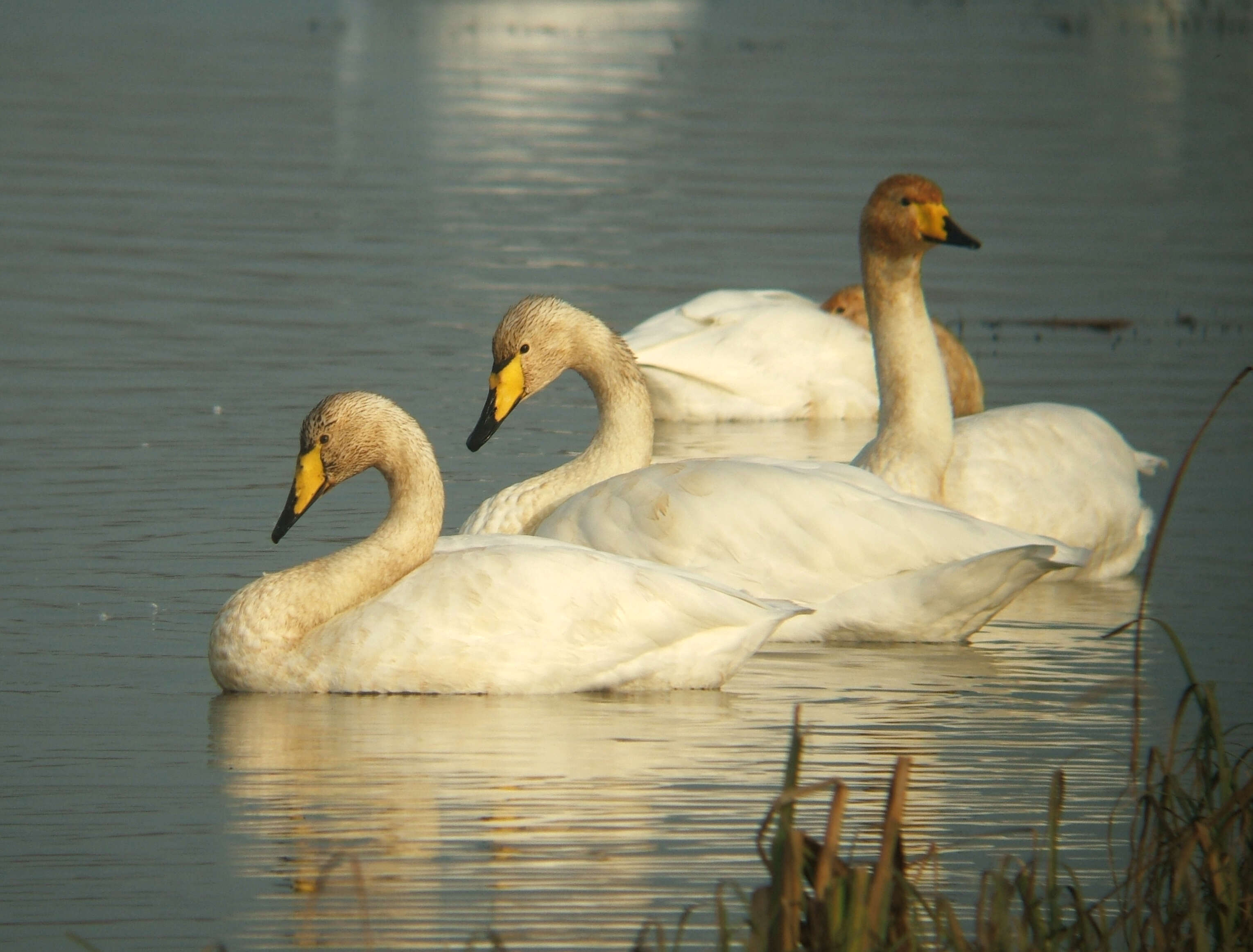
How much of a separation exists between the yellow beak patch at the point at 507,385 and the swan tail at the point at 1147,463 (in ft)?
8.41

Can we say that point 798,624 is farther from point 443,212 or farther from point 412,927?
point 443,212

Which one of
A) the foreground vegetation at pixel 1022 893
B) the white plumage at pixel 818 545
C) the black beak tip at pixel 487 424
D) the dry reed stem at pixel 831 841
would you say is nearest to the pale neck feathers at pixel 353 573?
the white plumage at pixel 818 545

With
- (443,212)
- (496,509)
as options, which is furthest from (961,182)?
(496,509)

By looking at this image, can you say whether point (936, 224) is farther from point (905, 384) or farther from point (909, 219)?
point (905, 384)

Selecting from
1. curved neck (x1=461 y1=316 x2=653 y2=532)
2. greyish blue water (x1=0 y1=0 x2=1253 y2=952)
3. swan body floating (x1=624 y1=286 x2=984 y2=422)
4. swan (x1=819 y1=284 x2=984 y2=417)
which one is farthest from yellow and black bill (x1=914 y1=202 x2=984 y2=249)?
swan body floating (x1=624 y1=286 x2=984 y2=422)

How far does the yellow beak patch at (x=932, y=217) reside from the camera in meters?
9.49

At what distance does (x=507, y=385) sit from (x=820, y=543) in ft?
5.20

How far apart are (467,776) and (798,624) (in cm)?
220

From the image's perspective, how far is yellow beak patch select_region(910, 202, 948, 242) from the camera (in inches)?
374

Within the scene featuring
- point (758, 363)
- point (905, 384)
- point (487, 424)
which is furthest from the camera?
point (758, 363)

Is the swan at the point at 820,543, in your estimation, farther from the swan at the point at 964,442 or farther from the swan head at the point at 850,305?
the swan head at the point at 850,305

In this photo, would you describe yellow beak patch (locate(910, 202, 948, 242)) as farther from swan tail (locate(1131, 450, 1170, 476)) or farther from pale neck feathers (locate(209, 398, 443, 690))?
pale neck feathers (locate(209, 398, 443, 690))

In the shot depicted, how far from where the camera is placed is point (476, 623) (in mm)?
6832

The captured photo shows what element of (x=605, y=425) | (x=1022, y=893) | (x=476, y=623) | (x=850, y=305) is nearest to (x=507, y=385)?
(x=605, y=425)
